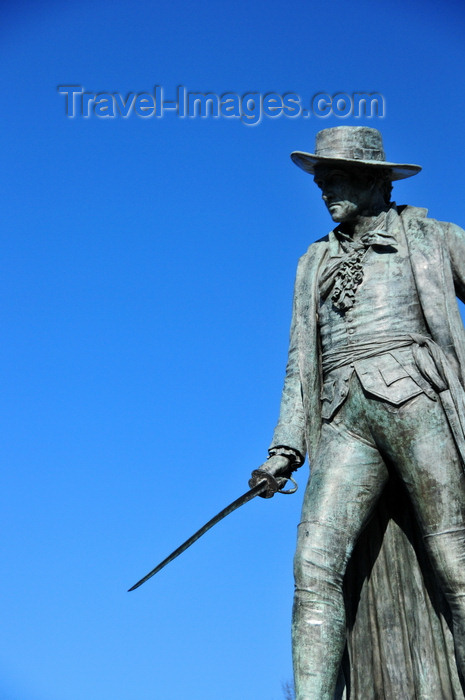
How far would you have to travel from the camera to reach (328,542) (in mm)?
8969

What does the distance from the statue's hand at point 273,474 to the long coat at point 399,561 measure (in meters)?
0.14

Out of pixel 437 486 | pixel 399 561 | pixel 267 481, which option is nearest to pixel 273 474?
pixel 267 481

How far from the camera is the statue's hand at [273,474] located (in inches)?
370

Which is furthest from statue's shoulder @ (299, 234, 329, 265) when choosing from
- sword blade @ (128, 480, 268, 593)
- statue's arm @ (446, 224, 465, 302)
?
sword blade @ (128, 480, 268, 593)

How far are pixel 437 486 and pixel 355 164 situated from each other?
2.58 meters

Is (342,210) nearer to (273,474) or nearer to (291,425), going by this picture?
(291,425)

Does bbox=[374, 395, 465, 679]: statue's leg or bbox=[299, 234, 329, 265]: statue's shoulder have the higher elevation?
bbox=[299, 234, 329, 265]: statue's shoulder

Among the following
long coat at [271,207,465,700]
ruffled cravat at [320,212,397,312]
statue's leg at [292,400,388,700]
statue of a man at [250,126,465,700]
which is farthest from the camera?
ruffled cravat at [320,212,397,312]

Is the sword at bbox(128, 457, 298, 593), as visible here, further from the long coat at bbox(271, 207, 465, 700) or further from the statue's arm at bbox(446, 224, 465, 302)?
the statue's arm at bbox(446, 224, 465, 302)

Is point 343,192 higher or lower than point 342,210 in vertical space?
higher

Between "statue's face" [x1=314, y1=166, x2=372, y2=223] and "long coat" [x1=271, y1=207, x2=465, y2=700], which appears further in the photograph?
"statue's face" [x1=314, y1=166, x2=372, y2=223]

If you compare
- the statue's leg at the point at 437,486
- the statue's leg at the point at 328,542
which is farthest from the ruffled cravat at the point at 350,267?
the statue's leg at the point at 437,486

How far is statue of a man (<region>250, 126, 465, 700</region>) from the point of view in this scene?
8.89m

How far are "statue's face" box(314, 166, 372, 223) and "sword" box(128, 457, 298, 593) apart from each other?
2036 mm
